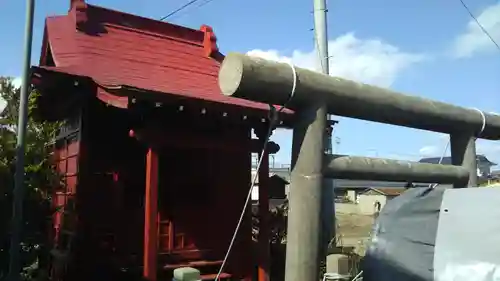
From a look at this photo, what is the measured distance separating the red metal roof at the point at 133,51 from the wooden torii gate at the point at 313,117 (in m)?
3.32

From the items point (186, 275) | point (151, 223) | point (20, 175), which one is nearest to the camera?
point (20, 175)

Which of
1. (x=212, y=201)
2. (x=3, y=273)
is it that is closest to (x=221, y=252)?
(x=212, y=201)

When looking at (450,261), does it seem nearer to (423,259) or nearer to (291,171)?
(423,259)

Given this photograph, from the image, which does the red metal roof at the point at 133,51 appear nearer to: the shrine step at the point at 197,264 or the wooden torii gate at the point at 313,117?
the shrine step at the point at 197,264

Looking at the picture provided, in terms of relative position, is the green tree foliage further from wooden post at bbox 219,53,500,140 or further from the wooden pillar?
wooden post at bbox 219,53,500,140

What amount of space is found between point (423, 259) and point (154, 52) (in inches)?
259

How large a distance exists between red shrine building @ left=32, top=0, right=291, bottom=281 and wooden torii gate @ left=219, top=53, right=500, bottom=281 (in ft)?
10.7

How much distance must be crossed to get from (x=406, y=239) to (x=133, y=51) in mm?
6328

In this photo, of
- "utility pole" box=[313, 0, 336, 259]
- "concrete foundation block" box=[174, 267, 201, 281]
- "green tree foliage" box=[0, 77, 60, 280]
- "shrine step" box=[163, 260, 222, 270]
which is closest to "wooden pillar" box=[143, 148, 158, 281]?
"concrete foundation block" box=[174, 267, 201, 281]

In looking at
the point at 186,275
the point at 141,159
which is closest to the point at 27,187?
the point at 141,159

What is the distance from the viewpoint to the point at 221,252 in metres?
8.36

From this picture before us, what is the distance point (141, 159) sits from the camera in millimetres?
8086

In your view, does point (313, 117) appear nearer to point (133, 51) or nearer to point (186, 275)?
point (186, 275)

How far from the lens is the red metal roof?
751 centimetres
